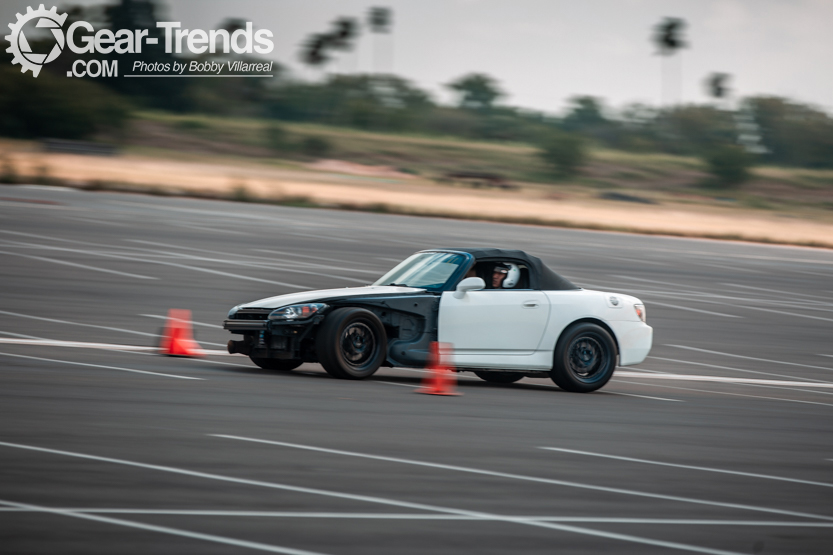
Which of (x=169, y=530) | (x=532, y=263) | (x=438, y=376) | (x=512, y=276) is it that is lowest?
(x=169, y=530)

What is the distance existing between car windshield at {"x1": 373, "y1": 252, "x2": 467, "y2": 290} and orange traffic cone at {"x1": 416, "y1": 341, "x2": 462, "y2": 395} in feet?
2.53

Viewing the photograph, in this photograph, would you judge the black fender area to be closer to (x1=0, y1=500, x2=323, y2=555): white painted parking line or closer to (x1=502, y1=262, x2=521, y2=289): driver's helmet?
(x1=502, y1=262, x2=521, y2=289): driver's helmet

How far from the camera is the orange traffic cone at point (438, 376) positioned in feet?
32.6

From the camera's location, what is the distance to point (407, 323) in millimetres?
10445

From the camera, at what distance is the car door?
1057 cm

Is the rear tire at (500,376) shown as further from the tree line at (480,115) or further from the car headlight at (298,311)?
the tree line at (480,115)

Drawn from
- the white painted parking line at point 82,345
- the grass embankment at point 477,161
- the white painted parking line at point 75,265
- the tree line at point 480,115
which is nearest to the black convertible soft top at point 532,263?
the white painted parking line at point 82,345

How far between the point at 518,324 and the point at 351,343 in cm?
187

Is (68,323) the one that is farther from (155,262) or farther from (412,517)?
(412,517)

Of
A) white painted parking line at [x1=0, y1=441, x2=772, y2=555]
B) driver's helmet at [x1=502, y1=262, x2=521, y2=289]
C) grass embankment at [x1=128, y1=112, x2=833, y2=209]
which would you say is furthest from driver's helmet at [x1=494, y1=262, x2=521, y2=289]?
grass embankment at [x1=128, y1=112, x2=833, y2=209]

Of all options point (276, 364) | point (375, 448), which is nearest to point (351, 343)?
point (276, 364)

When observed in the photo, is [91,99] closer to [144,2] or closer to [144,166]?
[144,166]

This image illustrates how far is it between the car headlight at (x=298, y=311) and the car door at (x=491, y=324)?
1331mm

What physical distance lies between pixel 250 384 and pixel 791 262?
26198 millimetres
